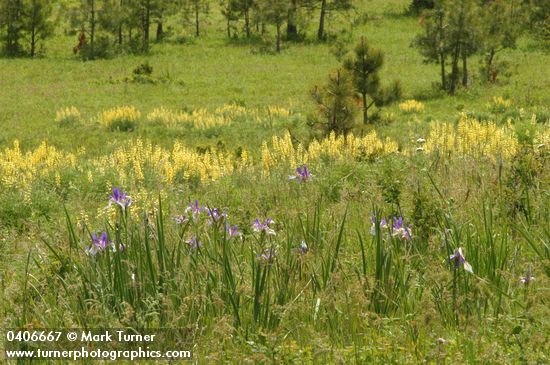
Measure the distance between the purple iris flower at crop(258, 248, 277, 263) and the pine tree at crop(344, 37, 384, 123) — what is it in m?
13.2

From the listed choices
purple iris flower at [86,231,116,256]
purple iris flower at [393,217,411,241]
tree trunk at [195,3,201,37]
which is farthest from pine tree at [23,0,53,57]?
purple iris flower at [393,217,411,241]

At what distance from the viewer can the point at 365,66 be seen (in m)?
17.5

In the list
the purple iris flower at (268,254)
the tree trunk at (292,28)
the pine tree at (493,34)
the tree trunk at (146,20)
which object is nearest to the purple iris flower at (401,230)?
the purple iris flower at (268,254)

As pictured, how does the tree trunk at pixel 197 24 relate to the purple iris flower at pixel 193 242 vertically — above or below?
above

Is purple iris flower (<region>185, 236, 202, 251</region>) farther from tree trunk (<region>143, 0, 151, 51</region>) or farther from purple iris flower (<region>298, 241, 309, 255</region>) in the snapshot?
tree trunk (<region>143, 0, 151, 51</region>)

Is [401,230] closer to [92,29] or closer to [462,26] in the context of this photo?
[462,26]

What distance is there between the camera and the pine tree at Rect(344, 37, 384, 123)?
675 inches

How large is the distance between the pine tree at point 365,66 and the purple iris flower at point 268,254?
13.2 m

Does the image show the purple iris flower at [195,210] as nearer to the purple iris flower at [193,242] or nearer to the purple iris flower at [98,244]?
the purple iris flower at [193,242]

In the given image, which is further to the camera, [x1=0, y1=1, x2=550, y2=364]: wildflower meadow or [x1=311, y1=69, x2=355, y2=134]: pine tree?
[x1=311, y1=69, x2=355, y2=134]: pine tree

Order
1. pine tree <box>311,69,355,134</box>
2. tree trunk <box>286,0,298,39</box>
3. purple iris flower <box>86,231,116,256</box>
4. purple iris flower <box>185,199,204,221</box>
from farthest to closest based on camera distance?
tree trunk <box>286,0,298,39</box> < pine tree <box>311,69,355,134</box> < purple iris flower <box>185,199,204,221</box> < purple iris flower <box>86,231,116,256</box>

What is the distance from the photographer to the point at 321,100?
13664mm

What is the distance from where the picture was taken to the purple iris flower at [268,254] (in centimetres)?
418

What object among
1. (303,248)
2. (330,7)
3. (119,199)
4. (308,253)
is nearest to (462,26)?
(330,7)
